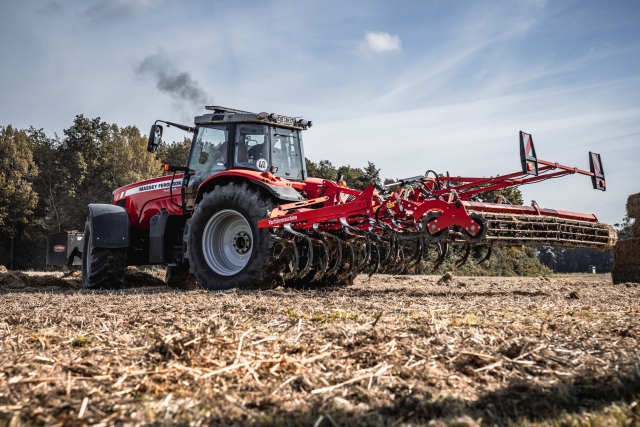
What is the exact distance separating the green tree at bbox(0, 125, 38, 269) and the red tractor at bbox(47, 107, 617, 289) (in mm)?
23782

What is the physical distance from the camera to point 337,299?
6.27m

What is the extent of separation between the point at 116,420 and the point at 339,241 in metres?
5.68

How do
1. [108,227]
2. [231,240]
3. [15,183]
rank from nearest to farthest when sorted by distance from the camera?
1. [231,240]
2. [108,227]
3. [15,183]

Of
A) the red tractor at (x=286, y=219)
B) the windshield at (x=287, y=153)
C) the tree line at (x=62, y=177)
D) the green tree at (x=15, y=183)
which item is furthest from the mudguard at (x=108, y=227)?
the green tree at (x=15, y=183)

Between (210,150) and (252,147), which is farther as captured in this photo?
(210,150)

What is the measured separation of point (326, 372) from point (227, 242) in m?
6.17

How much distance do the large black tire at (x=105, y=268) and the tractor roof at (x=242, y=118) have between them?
233 centimetres

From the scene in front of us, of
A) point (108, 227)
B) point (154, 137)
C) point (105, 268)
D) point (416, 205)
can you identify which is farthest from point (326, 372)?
point (108, 227)

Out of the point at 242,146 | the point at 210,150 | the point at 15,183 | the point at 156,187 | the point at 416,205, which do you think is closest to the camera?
the point at 416,205

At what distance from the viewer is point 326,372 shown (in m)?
2.85

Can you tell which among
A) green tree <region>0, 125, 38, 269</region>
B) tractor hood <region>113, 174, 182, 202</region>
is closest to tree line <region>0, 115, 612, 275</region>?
green tree <region>0, 125, 38, 269</region>

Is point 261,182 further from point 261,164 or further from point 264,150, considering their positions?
point 264,150

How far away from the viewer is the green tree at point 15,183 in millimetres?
31172

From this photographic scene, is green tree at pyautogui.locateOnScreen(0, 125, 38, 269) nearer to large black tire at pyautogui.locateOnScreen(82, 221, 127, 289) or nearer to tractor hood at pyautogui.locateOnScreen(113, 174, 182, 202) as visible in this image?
tractor hood at pyautogui.locateOnScreen(113, 174, 182, 202)
